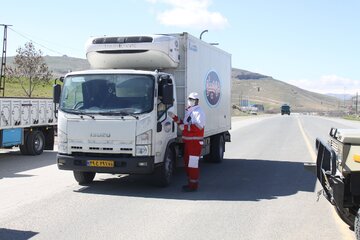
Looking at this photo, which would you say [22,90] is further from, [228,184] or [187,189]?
[187,189]

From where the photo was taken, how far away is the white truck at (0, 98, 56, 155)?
13797 mm

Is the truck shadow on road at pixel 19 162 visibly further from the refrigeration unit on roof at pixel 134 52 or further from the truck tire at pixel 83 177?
the refrigeration unit on roof at pixel 134 52

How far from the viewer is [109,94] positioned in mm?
9039

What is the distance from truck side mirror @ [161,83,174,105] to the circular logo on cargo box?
3048mm

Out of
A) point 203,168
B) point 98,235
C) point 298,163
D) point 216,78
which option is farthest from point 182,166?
point 98,235

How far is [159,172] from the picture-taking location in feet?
30.3

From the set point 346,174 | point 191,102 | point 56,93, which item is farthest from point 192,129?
point 346,174

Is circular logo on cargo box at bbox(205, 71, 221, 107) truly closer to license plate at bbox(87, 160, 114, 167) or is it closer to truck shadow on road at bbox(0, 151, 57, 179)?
license plate at bbox(87, 160, 114, 167)

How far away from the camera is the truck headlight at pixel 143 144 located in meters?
8.70

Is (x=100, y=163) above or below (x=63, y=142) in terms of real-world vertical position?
below

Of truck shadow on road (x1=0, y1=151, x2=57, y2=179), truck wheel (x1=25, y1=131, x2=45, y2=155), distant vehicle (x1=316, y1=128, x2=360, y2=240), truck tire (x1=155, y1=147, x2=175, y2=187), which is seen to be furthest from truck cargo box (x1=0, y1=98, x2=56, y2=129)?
distant vehicle (x1=316, y1=128, x2=360, y2=240)

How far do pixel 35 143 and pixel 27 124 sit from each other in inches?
30.4

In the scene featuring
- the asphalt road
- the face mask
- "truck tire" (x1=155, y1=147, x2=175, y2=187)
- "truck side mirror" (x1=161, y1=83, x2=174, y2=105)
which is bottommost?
the asphalt road

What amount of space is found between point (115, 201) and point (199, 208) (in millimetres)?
1463
